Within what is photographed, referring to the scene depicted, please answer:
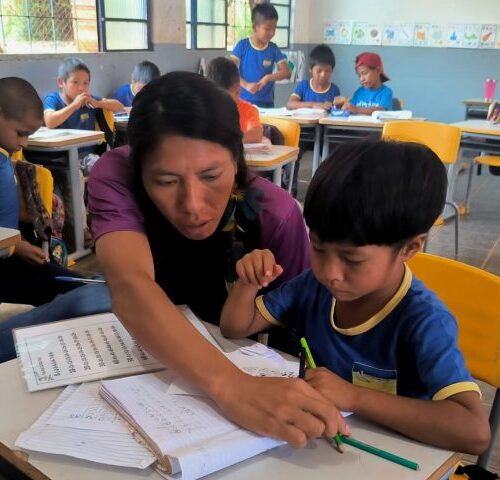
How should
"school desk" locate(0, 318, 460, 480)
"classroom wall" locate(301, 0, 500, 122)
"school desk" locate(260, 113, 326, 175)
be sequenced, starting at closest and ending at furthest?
1. "school desk" locate(0, 318, 460, 480)
2. "school desk" locate(260, 113, 326, 175)
3. "classroom wall" locate(301, 0, 500, 122)

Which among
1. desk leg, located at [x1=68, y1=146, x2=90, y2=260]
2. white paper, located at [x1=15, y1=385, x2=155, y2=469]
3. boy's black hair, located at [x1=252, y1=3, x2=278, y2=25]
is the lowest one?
desk leg, located at [x1=68, y1=146, x2=90, y2=260]

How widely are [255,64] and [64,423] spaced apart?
16.8 ft

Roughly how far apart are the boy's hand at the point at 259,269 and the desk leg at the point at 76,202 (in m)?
2.53

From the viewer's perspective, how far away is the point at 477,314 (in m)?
1.02

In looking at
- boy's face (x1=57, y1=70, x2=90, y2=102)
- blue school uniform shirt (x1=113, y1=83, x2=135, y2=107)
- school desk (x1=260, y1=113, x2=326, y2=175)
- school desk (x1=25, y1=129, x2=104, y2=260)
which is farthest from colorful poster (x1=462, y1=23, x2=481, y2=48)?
school desk (x1=25, y1=129, x2=104, y2=260)

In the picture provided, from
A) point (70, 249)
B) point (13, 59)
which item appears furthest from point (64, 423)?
point (13, 59)

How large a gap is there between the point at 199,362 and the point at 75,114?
11.9ft

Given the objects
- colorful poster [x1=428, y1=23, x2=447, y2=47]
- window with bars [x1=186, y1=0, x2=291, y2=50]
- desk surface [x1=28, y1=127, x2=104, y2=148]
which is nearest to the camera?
desk surface [x1=28, y1=127, x2=104, y2=148]

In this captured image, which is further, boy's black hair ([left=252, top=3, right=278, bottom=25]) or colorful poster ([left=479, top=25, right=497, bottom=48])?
colorful poster ([left=479, top=25, right=497, bottom=48])

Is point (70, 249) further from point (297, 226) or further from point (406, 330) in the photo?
point (406, 330)

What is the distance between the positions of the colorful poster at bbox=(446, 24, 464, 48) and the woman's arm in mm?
6764

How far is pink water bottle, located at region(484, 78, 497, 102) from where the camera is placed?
6227 millimetres

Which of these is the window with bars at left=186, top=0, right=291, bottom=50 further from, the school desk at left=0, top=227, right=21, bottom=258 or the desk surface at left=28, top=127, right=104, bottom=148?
the school desk at left=0, top=227, right=21, bottom=258

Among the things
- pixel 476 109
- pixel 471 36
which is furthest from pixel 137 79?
pixel 471 36
